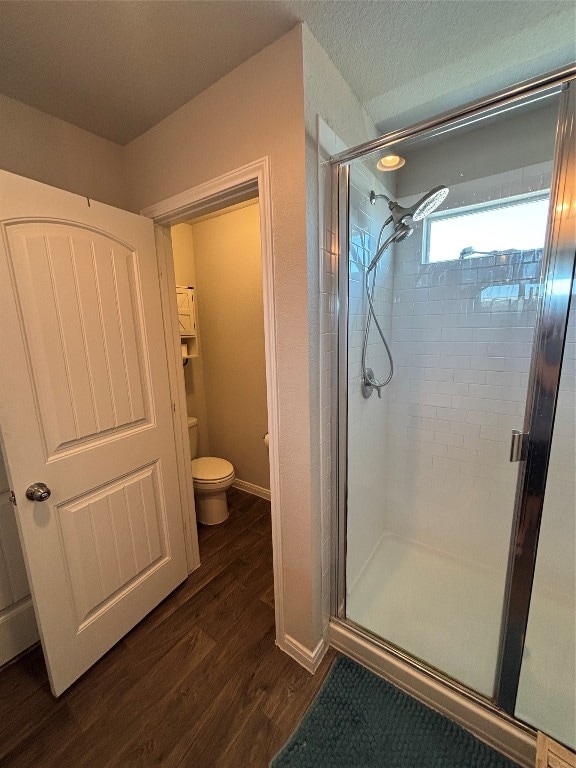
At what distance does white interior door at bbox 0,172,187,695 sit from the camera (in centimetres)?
104

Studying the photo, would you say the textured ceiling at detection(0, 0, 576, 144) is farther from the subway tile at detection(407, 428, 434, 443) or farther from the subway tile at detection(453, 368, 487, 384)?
the subway tile at detection(407, 428, 434, 443)

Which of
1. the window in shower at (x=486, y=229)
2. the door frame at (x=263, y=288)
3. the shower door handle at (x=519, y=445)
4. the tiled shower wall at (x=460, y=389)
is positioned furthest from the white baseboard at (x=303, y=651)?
the window in shower at (x=486, y=229)

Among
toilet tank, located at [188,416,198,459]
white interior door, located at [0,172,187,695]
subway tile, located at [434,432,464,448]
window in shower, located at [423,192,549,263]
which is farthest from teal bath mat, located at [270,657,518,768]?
window in shower, located at [423,192,549,263]

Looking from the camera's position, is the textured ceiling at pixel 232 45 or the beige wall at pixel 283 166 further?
the beige wall at pixel 283 166

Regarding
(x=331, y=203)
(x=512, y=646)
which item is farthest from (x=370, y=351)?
(x=512, y=646)

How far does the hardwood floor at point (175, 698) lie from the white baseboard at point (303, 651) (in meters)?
0.02

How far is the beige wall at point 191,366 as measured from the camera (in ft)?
8.12

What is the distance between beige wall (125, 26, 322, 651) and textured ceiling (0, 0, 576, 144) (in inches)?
2.9

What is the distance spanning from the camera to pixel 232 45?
3.24 ft

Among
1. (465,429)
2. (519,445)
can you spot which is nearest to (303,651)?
(519,445)

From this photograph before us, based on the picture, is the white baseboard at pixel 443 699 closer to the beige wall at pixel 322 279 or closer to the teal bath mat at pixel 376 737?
the teal bath mat at pixel 376 737

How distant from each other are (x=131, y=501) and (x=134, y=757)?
33.5 inches

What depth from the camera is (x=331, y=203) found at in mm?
1117

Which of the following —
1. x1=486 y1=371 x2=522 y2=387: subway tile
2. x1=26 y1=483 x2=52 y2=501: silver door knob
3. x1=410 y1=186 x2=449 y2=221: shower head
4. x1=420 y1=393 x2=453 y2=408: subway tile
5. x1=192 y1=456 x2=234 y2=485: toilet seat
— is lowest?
x1=192 y1=456 x2=234 y2=485: toilet seat
